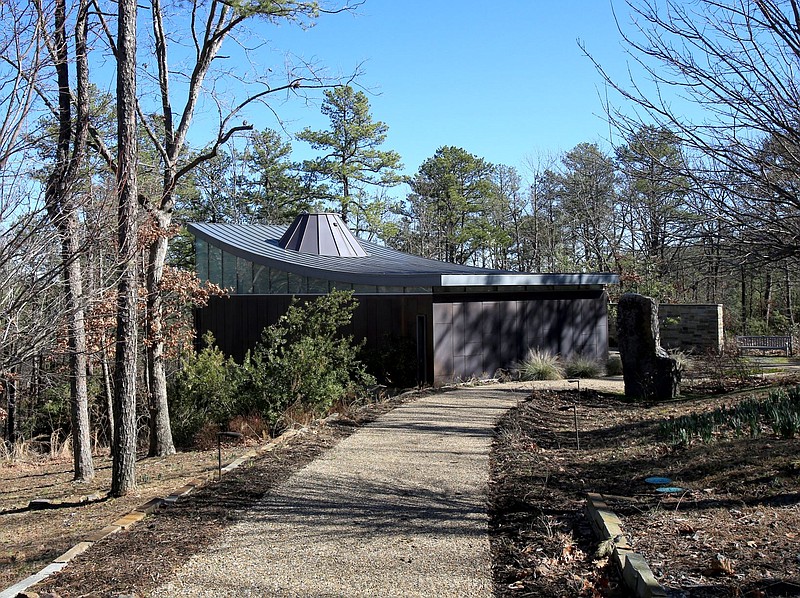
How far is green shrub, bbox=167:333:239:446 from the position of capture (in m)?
13.6

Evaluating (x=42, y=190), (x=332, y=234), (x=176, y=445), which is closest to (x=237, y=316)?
(x=332, y=234)

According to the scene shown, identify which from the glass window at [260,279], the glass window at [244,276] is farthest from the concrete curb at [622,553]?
the glass window at [244,276]

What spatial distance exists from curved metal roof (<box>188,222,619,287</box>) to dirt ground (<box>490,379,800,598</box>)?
803cm

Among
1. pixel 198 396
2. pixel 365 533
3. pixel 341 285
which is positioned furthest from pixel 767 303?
pixel 365 533

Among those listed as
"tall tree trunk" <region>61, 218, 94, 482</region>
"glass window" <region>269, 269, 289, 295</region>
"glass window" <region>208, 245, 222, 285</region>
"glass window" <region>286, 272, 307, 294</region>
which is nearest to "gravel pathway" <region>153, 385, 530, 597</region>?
"tall tree trunk" <region>61, 218, 94, 482</region>

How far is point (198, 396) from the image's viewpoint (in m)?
14.3

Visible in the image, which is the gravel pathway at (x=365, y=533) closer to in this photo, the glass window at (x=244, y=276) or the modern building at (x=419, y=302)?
the modern building at (x=419, y=302)

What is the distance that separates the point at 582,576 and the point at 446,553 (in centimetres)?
109

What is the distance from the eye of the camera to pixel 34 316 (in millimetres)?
6102

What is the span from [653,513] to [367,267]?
652 inches

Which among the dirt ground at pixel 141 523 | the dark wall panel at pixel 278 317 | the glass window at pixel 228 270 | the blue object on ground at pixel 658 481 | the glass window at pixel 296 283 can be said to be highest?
the glass window at pixel 228 270

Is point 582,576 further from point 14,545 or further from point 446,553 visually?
point 14,545

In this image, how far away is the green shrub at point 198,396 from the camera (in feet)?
44.7

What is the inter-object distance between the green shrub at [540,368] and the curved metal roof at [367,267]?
1841 mm
